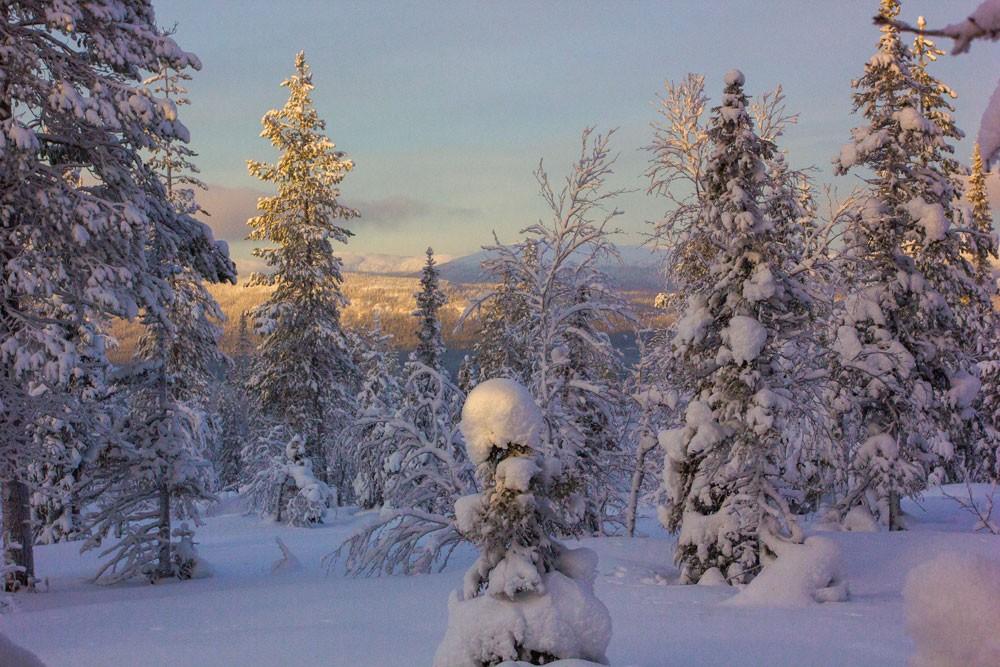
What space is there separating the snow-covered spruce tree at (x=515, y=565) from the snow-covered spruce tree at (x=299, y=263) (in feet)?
84.9

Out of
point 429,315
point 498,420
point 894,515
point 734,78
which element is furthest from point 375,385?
point 498,420

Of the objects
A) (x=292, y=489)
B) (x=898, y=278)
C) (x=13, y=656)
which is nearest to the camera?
(x=13, y=656)

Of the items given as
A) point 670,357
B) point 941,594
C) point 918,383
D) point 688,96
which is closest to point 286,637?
point 670,357

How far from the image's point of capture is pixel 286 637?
998 cm

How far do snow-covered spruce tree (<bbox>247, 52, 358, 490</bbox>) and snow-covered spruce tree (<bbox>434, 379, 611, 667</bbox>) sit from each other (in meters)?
25.9

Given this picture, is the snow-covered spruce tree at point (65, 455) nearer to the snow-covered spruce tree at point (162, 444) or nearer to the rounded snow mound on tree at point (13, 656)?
the snow-covered spruce tree at point (162, 444)

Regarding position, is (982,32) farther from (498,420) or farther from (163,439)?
(163,439)

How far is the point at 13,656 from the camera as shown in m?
2.14

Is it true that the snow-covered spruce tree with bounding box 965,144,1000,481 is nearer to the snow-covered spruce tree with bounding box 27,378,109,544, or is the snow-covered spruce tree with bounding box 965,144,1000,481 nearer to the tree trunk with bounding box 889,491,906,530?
the tree trunk with bounding box 889,491,906,530

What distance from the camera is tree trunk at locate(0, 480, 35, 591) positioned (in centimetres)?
1445

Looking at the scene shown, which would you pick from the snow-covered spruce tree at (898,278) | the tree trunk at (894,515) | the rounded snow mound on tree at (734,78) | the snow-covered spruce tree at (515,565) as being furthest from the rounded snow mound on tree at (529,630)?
the tree trunk at (894,515)

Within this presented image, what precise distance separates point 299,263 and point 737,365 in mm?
22074

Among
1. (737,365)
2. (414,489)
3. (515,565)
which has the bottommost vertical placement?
(414,489)

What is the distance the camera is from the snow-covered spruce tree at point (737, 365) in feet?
45.9
